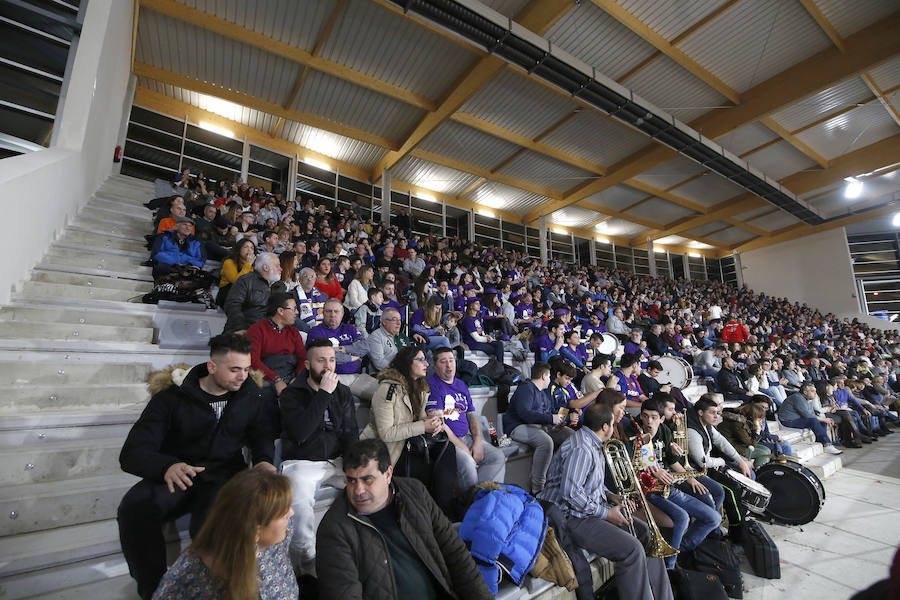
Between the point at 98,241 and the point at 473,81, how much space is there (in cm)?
690

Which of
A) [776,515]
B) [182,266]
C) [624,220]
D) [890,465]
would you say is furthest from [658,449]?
[624,220]

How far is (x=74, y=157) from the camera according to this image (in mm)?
3787

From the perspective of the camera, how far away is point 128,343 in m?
2.59

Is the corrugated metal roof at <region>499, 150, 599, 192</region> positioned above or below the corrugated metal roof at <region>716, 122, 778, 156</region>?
below

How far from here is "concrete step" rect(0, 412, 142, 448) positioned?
5.77ft

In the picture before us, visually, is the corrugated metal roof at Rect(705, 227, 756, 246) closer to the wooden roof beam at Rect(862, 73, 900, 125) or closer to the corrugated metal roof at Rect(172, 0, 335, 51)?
the wooden roof beam at Rect(862, 73, 900, 125)

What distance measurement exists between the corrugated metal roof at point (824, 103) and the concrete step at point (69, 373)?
41.9ft

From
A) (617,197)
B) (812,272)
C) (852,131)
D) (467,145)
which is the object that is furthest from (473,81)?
(812,272)

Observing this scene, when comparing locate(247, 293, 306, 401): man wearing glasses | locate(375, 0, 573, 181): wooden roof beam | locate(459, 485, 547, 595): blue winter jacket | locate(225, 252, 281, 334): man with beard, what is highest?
locate(375, 0, 573, 181): wooden roof beam

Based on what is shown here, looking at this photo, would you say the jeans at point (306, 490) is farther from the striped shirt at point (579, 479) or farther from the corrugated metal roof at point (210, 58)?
the corrugated metal roof at point (210, 58)

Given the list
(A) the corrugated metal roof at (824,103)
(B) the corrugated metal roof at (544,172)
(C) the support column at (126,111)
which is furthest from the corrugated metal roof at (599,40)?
(C) the support column at (126,111)

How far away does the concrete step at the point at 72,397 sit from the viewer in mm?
1985

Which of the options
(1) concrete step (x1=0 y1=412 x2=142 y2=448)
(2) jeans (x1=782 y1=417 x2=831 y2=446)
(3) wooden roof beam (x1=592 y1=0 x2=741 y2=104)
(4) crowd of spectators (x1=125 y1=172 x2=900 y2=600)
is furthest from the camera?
(3) wooden roof beam (x1=592 y1=0 x2=741 y2=104)

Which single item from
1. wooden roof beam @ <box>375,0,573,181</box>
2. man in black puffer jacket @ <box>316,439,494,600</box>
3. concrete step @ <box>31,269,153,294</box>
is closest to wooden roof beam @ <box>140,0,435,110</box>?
wooden roof beam @ <box>375,0,573,181</box>
